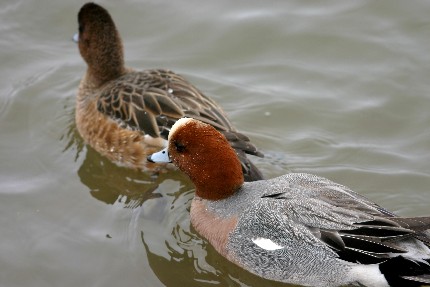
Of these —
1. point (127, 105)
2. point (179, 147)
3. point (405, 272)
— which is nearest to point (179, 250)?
point (179, 147)

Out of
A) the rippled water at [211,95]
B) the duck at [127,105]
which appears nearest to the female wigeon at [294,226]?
the rippled water at [211,95]

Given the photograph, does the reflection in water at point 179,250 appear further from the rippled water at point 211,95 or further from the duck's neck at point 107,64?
the duck's neck at point 107,64

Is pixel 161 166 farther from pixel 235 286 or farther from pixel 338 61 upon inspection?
pixel 338 61

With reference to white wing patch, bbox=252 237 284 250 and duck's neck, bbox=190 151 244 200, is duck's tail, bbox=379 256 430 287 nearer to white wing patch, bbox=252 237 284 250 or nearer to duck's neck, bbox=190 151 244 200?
white wing patch, bbox=252 237 284 250

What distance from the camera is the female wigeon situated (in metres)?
5.15

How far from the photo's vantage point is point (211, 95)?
8.12 metres

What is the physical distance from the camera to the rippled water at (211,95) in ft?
20.1

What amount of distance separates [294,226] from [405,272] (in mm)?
852

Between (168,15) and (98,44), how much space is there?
1.85 metres

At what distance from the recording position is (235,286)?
5719mm

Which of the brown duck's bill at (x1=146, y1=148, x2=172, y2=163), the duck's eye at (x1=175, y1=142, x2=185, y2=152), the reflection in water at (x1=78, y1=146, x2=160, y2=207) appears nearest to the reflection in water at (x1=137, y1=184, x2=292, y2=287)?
the reflection in water at (x1=78, y1=146, x2=160, y2=207)

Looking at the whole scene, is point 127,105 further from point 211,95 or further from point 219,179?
point 219,179

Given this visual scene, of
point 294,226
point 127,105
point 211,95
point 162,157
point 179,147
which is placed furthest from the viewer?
point 211,95

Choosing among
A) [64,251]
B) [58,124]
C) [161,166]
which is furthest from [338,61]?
[64,251]
